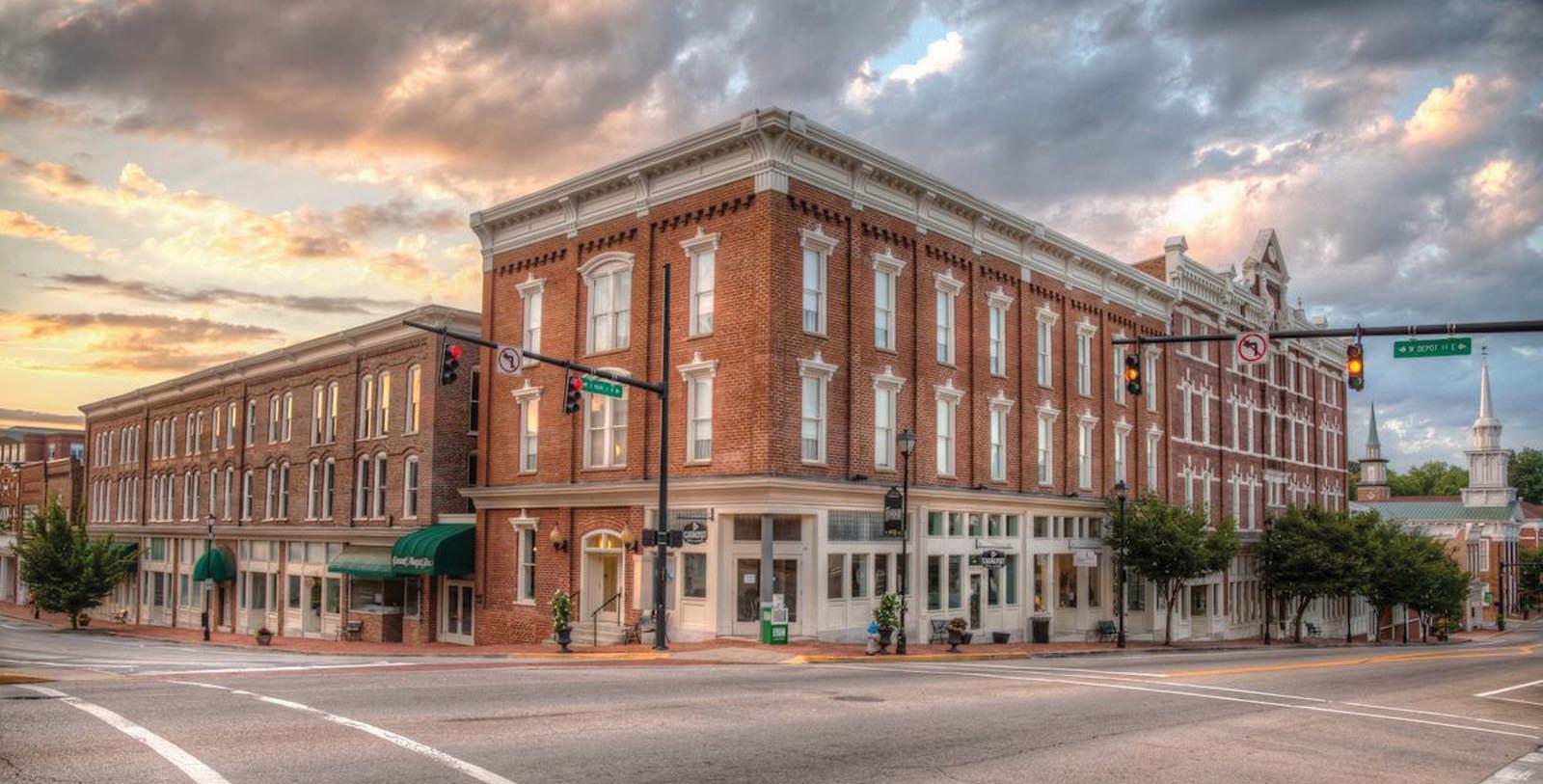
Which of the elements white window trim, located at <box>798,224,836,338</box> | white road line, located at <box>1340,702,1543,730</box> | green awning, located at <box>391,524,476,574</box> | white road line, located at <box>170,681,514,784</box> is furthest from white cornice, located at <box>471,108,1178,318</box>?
white road line, located at <box>170,681,514,784</box>

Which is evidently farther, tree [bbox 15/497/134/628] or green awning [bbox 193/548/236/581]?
tree [bbox 15/497/134/628]

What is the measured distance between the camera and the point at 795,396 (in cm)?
2969

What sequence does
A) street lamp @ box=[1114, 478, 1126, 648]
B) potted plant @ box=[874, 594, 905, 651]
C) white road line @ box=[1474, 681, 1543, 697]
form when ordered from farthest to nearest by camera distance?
1. street lamp @ box=[1114, 478, 1126, 648]
2. potted plant @ box=[874, 594, 905, 651]
3. white road line @ box=[1474, 681, 1543, 697]

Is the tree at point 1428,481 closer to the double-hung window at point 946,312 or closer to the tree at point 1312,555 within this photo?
the tree at point 1312,555

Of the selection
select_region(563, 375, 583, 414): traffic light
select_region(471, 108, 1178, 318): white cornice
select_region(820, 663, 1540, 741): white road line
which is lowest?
select_region(820, 663, 1540, 741): white road line

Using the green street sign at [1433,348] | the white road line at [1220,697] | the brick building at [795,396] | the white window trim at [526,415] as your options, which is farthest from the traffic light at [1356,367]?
the white window trim at [526,415]

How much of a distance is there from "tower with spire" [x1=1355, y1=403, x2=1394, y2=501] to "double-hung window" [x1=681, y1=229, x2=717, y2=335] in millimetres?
142049

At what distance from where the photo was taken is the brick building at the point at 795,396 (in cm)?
2958

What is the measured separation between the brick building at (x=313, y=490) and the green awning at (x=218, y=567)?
0.09 m

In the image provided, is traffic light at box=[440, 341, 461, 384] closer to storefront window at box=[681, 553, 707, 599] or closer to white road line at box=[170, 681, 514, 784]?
white road line at box=[170, 681, 514, 784]

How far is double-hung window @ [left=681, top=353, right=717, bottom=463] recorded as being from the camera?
1202 inches

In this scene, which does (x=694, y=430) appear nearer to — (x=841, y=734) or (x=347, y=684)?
(x=347, y=684)

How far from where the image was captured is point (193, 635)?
49375 mm

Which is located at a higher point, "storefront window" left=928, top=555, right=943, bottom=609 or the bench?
"storefront window" left=928, top=555, right=943, bottom=609
